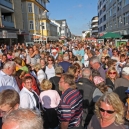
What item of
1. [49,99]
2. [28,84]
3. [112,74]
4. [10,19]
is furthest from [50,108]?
[10,19]

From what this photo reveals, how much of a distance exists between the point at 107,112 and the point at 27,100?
1.59 meters

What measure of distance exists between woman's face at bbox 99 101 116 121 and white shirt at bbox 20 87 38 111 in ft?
4.69

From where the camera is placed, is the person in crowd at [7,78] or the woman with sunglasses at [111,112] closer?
the woman with sunglasses at [111,112]

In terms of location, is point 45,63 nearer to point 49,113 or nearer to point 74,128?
point 49,113

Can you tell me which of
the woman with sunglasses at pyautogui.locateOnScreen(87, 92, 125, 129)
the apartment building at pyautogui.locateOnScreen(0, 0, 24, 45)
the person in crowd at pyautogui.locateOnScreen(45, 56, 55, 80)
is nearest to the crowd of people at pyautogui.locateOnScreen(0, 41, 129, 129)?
the woman with sunglasses at pyautogui.locateOnScreen(87, 92, 125, 129)

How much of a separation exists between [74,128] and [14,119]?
1.77m

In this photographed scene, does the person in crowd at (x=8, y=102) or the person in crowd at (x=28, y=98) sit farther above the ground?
the person in crowd at (x=8, y=102)

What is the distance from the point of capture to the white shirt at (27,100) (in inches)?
128

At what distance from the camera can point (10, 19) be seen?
27875 mm

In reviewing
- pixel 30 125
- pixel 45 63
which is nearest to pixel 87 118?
pixel 30 125

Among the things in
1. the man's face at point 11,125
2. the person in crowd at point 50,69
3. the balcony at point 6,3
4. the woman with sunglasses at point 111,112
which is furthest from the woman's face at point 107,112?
the balcony at point 6,3

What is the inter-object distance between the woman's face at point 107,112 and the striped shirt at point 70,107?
58 cm

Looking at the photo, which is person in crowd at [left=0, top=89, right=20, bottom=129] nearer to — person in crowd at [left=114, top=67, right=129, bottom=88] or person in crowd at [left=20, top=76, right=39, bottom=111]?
person in crowd at [left=20, top=76, right=39, bottom=111]

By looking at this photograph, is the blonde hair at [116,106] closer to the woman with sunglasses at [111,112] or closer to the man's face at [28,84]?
the woman with sunglasses at [111,112]
